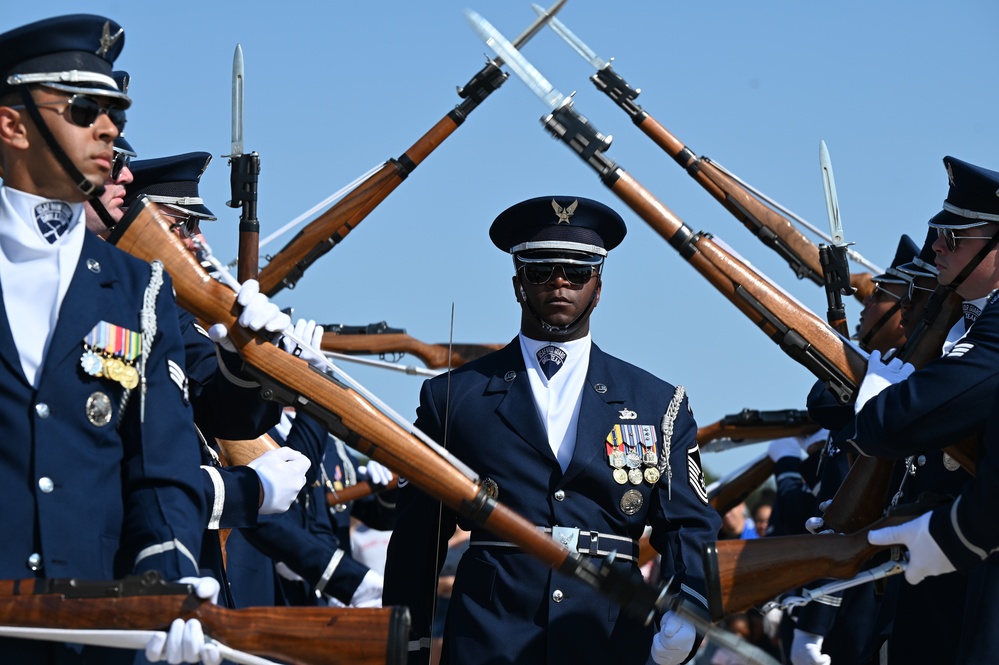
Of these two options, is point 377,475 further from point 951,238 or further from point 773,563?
point 773,563

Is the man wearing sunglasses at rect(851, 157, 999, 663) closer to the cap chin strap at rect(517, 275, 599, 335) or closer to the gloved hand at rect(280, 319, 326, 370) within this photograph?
the cap chin strap at rect(517, 275, 599, 335)

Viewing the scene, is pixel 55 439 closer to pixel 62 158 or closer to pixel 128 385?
pixel 128 385

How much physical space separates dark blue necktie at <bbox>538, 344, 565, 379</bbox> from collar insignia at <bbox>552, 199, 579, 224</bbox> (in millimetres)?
651

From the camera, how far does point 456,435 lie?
7.08 m

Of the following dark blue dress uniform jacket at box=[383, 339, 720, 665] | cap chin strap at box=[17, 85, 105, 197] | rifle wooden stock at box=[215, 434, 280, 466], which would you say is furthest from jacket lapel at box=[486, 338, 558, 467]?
cap chin strap at box=[17, 85, 105, 197]

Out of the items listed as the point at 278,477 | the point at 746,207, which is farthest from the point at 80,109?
the point at 746,207

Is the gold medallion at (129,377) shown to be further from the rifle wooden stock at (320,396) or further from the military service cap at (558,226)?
the military service cap at (558,226)

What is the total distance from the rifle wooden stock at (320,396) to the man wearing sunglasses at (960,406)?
1159 mm

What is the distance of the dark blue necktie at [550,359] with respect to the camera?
7.29 meters

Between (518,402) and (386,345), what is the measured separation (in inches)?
303

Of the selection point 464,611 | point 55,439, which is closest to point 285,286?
point 464,611

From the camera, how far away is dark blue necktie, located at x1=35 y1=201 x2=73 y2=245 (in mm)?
4910

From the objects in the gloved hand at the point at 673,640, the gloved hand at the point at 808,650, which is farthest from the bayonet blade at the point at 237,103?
the gloved hand at the point at 808,650

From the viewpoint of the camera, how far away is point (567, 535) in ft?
22.0
